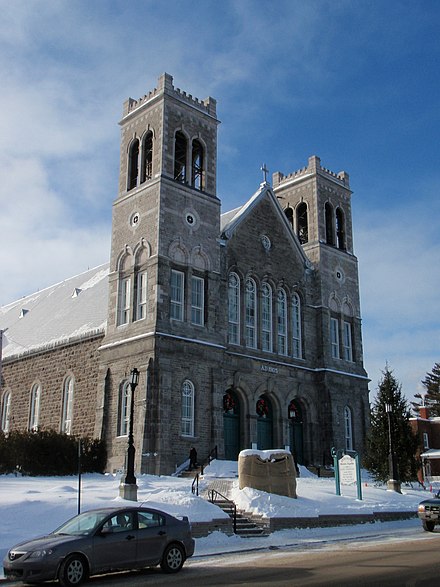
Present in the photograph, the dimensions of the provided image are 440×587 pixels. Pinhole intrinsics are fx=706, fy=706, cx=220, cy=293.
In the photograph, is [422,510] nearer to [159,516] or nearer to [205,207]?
[159,516]

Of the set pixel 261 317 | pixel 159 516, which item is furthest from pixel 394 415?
pixel 159 516

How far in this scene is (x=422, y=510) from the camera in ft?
68.8

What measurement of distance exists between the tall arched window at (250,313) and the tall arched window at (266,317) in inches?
21.2

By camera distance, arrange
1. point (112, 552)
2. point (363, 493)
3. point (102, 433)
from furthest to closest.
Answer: point (102, 433) < point (363, 493) < point (112, 552)

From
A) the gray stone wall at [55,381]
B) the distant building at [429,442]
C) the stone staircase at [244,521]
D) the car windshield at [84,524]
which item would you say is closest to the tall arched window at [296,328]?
the gray stone wall at [55,381]

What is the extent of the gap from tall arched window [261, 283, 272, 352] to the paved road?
22.2 m

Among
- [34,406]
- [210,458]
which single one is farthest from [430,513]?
[34,406]

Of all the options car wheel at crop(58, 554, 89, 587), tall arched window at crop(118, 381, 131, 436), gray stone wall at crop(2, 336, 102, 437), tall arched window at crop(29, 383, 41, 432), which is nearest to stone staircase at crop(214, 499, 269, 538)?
car wheel at crop(58, 554, 89, 587)

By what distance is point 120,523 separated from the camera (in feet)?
45.3

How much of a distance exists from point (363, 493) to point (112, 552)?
17269mm

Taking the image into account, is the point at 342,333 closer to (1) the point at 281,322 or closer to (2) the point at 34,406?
(1) the point at 281,322

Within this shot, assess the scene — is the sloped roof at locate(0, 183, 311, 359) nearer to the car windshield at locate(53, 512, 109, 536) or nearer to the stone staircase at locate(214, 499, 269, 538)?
the stone staircase at locate(214, 499, 269, 538)

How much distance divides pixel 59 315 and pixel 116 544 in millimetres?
33191

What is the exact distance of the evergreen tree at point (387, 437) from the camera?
3394 cm
